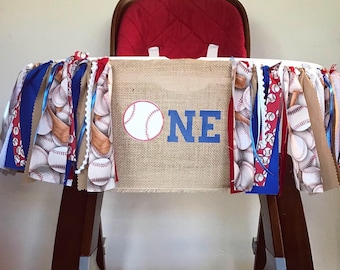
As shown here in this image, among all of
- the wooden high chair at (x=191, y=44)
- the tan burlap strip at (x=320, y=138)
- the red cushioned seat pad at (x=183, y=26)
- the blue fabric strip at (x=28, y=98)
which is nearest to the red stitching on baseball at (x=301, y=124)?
the tan burlap strip at (x=320, y=138)

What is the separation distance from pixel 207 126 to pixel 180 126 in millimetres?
43

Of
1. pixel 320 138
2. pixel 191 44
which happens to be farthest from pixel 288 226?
pixel 191 44

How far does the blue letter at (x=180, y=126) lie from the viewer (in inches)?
25.9

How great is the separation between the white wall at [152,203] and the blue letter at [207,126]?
696 mm

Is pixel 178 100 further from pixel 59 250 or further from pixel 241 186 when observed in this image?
pixel 59 250

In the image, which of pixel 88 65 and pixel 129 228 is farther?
pixel 129 228

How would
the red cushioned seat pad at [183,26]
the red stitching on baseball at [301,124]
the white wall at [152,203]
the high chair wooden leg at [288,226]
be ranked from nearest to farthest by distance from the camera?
the red stitching on baseball at [301,124] → the high chair wooden leg at [288,226] → the red cushioned seat pad at [183,26] → the white wall at [152,203]

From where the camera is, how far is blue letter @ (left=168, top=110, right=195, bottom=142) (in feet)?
2.15

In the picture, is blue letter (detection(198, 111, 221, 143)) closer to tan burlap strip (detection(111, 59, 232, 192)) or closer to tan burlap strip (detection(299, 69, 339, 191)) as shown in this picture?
tan burlap strip (detection(111, 59, 232, 192))

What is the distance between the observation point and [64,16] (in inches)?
51.8

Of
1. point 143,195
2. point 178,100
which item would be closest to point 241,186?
point 178,100

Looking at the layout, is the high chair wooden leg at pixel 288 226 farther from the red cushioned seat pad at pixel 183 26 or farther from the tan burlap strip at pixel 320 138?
the red cushioned seat pad at pixel 183 26

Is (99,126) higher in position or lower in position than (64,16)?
lower

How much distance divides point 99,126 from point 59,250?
14.8 inches
